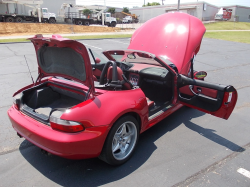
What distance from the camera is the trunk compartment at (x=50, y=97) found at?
3.25 m

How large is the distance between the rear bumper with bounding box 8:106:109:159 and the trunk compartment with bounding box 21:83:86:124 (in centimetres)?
58

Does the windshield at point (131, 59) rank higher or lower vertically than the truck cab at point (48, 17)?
lower

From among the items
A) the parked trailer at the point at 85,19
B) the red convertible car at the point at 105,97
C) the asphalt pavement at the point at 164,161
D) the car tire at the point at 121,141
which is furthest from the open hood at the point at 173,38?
the parked trailer at the point at 85,19

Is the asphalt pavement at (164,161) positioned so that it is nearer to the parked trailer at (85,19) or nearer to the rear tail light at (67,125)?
the rear tail light at (67,125)

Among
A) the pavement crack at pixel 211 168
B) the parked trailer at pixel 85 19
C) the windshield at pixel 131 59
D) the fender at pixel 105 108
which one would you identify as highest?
the parked trailer at pixel 85 19

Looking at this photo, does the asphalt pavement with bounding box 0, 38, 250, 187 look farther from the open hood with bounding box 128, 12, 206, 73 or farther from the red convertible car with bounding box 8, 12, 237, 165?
the open hood with bounding box 128, 12, 206, 73

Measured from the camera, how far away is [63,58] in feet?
9.55

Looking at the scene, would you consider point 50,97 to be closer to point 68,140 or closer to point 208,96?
point 68,140

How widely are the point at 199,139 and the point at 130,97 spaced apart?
5.20 ft

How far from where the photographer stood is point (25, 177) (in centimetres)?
269

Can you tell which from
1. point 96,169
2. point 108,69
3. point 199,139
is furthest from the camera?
point 199,139

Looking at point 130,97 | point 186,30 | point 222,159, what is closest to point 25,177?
point 130,97

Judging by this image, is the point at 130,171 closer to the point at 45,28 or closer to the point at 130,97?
the point at 130,97

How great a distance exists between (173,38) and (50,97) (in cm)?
283
